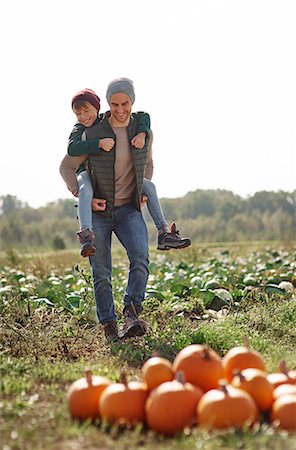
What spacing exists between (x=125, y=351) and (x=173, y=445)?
1933 millimetres

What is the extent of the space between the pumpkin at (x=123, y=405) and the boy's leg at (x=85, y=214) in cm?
182

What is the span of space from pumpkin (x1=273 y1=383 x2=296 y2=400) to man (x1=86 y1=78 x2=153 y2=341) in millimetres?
1907

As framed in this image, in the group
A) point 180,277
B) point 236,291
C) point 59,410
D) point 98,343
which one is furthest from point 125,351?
point 180,277

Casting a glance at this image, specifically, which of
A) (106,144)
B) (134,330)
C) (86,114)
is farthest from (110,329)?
(86,114)

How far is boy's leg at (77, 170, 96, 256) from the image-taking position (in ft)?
15.1

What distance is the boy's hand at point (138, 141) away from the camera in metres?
4.86

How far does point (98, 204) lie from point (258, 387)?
2.37m

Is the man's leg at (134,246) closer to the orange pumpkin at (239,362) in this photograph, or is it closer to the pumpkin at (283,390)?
the orange pumpkin at (239,362)

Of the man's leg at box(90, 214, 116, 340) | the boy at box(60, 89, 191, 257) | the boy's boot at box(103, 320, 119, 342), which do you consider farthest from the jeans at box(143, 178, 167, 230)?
the boy's boot at box(103, 320, 119, 342)

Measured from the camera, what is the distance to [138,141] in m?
4.86

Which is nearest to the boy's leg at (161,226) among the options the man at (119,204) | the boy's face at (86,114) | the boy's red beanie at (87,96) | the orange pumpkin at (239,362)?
the man at (119,204)

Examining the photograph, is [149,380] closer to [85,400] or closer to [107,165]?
[85,400]

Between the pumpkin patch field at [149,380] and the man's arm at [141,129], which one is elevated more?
the man's arm at [141,129]

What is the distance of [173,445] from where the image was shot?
2533 mm
